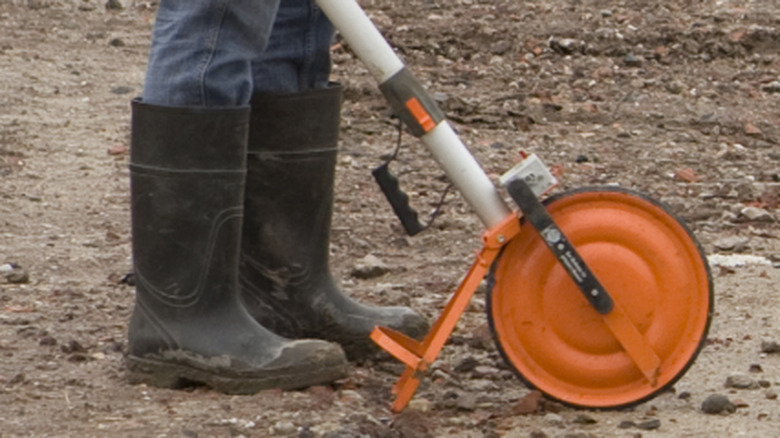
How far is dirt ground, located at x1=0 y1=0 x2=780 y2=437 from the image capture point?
2.58m

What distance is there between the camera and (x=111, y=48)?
6922mm

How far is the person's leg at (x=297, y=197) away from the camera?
9.23ft

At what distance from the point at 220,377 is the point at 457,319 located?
46 cm

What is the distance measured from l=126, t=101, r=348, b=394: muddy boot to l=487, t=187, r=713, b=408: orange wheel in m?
0.37

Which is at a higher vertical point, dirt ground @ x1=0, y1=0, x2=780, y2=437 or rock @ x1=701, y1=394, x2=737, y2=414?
dirt ground @ x1=0, y1=0, x2=780, y2=437

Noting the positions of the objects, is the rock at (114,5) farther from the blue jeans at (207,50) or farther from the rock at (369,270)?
the blue jeans at (207,50)

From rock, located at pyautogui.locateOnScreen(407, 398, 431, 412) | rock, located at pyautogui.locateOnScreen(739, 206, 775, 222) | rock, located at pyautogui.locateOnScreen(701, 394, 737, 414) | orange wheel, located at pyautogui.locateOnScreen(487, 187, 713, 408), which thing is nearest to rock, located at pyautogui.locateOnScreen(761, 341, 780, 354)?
rock, located at pyautogui.locateOnScreen(701, 394, 737, 414)

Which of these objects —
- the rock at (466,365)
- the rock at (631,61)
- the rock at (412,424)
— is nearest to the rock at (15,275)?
the rock at (466,365)

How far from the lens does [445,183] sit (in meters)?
4.68

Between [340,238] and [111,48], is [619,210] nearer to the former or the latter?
[340,238]

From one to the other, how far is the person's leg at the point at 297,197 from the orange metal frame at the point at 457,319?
0.39 metres

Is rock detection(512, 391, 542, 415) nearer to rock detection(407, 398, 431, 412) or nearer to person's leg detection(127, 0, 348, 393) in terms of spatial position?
rock detection(407, 398, 431, 412)

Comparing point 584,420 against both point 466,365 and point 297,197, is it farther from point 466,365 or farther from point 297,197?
point 297,197

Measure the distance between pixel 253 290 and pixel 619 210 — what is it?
30.5 inches
